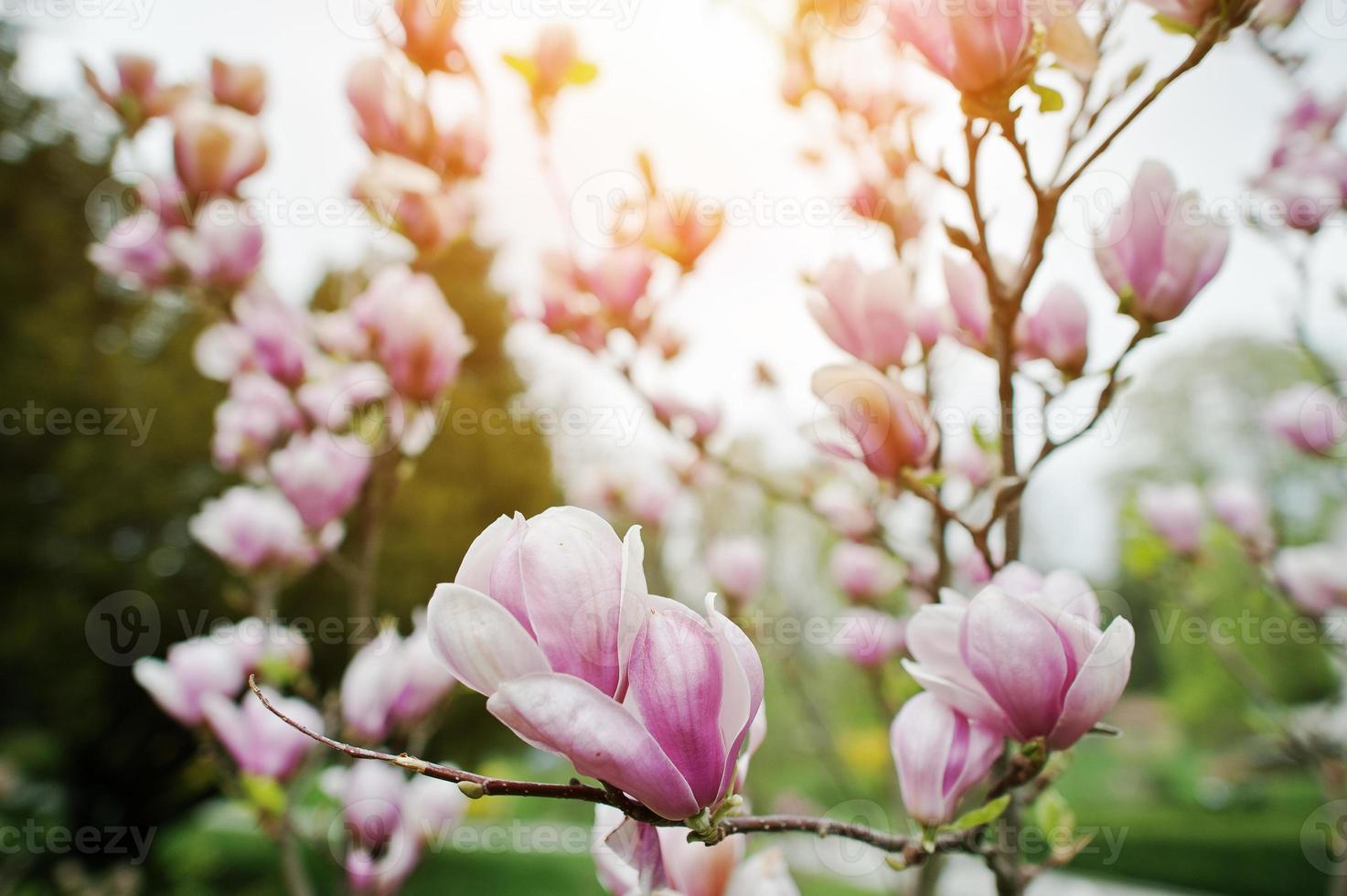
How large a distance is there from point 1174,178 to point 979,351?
241 millimetres

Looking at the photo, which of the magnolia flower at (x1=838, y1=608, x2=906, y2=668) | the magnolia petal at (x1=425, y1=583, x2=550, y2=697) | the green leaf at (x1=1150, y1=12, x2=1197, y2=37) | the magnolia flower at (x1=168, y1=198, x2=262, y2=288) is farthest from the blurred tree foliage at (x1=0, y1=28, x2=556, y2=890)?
the green leaf at (x1=1150, y1=12, x2=1197, y2=37)

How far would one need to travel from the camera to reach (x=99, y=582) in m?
7.31

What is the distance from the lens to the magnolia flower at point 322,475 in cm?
155

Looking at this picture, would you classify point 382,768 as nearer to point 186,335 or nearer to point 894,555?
point 894,555

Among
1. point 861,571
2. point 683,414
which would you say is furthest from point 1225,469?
point 683,414

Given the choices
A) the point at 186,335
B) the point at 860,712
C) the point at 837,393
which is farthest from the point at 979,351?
the point at 860,712

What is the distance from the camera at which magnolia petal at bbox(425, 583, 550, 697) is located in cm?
46

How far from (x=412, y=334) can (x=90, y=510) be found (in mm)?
7592

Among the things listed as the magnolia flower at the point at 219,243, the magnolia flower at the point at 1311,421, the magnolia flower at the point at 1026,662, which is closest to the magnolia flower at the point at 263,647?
the magnolia flower at the point at 219,243

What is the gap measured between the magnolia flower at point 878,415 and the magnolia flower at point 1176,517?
1478 mm

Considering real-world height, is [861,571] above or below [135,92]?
below

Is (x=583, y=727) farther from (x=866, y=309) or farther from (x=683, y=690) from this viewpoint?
(x=866, y=309)

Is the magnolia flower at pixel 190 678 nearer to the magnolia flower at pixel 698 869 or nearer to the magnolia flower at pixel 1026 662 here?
the magnolia flower at pixel 698 869

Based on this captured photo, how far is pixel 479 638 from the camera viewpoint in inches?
18.3
